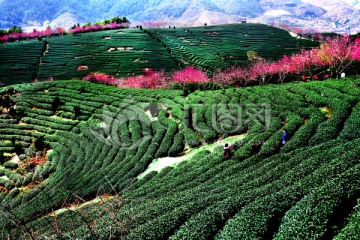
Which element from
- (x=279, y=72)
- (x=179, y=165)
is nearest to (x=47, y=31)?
(x=279, y=72)

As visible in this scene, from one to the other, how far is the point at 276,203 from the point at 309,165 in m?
4.01

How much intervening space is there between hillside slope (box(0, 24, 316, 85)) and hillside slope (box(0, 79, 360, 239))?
3116 centimetres

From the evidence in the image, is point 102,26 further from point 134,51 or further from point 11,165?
point 11,165

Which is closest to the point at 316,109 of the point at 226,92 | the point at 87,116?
the point at 226,92

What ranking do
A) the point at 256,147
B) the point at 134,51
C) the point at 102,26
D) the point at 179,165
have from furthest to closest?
the point at 102,26, the point at 134,51, the point at 179,165, the point at 256,147

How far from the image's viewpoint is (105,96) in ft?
149

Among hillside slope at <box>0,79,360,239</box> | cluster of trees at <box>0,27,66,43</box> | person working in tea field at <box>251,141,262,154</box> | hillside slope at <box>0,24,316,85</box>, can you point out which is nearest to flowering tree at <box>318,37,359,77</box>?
hillside slope at <box>0,79,360,239</box>

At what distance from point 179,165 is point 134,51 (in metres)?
72.1

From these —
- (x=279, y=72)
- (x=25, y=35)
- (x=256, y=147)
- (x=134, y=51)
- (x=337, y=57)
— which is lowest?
(x=256, y=147)

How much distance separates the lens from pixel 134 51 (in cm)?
9050

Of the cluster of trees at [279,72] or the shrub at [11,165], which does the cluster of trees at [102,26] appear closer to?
the cluster of trees at [279,72]

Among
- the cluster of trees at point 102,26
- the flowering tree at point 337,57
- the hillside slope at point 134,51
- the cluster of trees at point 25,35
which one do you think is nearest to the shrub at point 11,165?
the flowering tree at point 337,57

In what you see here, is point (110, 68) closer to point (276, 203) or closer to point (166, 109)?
point (166, 109)

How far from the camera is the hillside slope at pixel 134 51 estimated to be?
78.8 m
